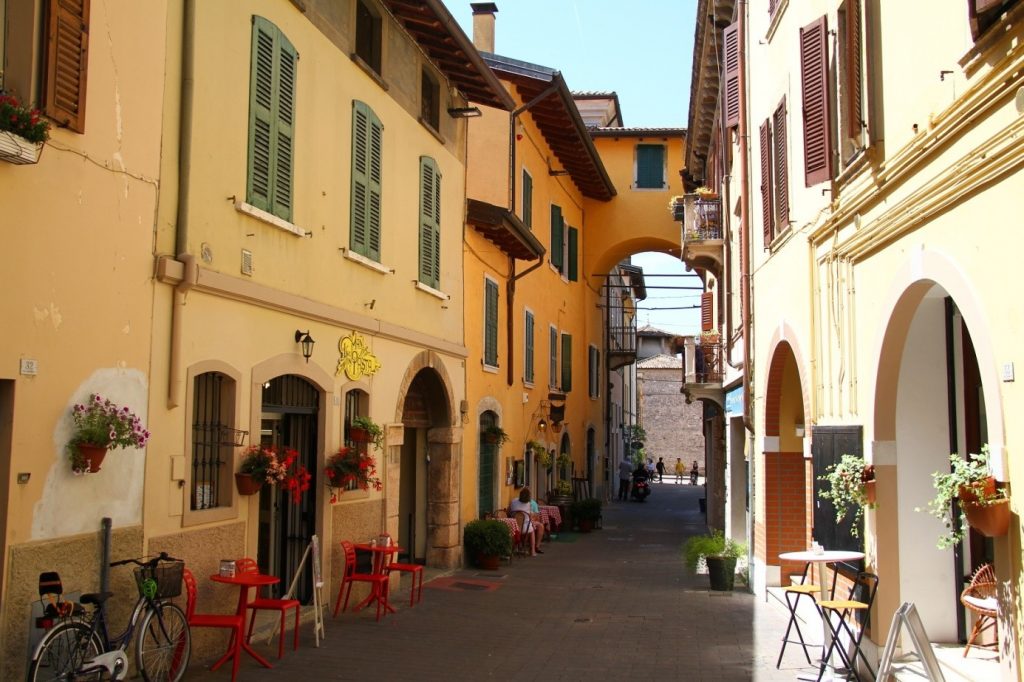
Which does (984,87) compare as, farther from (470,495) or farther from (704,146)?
(704,146)

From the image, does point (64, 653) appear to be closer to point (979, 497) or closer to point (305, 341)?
point (305, 341)

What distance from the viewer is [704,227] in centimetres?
1892

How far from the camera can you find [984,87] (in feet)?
18.0

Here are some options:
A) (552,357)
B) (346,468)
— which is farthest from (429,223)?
(552,357)

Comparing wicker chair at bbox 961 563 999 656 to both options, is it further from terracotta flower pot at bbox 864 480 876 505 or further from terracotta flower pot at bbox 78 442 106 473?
terracotta flower pot at bbox 78 442 106 473

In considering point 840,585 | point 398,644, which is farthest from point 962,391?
point 398,644

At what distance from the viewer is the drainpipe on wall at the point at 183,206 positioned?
811cm

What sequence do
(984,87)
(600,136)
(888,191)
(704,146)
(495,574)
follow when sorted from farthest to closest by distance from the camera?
(600,136) < (704,146) < (495,574) < (888,191) < (984,87)

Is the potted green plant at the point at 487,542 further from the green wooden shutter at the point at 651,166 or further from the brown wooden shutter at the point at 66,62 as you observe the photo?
the green wooden shutter at the point at 651,166

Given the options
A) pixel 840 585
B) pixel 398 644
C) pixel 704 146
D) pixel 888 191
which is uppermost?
pixel 704 146

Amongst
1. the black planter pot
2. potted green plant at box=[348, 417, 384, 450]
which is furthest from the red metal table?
the black planter pot

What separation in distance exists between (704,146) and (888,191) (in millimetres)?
16313

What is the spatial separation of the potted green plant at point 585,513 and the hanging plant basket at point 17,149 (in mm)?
18170

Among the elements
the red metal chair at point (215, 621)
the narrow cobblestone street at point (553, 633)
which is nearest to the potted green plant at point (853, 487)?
the narrow cobblestone street at point (553, 633)
